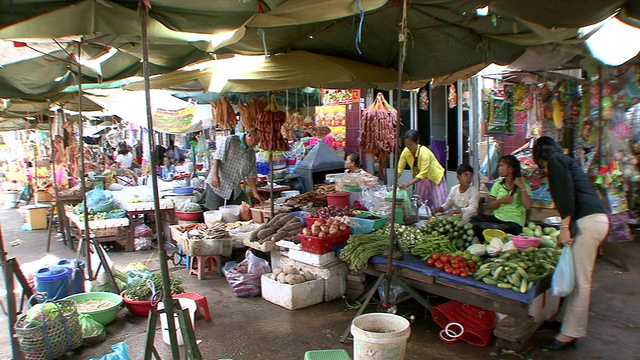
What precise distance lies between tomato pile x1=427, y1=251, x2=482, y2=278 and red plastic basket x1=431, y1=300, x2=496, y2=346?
0.43 meters

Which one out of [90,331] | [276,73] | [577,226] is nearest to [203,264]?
[90,331]

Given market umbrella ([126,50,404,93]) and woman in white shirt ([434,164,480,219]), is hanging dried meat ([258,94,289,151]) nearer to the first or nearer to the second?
market umbrella ([126,50,404,93])

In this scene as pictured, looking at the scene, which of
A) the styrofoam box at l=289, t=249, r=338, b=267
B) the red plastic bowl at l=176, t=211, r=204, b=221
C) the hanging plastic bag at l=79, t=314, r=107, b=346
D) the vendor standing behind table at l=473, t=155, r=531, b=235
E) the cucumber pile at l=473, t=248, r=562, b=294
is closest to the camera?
the cucumber pile at l=473, t=248, r=562, b=294

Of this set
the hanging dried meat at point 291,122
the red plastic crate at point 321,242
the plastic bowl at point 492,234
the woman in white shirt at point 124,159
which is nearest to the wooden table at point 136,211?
the hanging dried meat at point 291,122

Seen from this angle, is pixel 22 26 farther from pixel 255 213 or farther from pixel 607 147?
pixel 607 147

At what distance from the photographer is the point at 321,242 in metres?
5.11

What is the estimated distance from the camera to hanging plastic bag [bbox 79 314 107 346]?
442cm

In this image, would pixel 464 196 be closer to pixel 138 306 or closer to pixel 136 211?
pixel 138 306

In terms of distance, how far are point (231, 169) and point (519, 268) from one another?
4689 mm

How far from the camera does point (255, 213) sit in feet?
23.0

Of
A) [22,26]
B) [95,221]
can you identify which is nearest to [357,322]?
[22,26]

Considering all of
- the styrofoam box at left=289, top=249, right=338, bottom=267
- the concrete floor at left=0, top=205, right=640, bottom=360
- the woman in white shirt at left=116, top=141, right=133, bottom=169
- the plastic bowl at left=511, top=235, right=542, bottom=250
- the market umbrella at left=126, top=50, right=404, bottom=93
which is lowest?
the concrete floor at left=0, top=205, right=640, bottom=360

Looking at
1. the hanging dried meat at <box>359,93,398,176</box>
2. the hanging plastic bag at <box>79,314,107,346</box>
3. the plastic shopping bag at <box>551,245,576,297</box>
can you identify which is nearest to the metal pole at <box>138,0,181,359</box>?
the hanging plastic bag at <box>79,314,107,346</box>

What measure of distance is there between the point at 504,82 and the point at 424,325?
4254 mm
